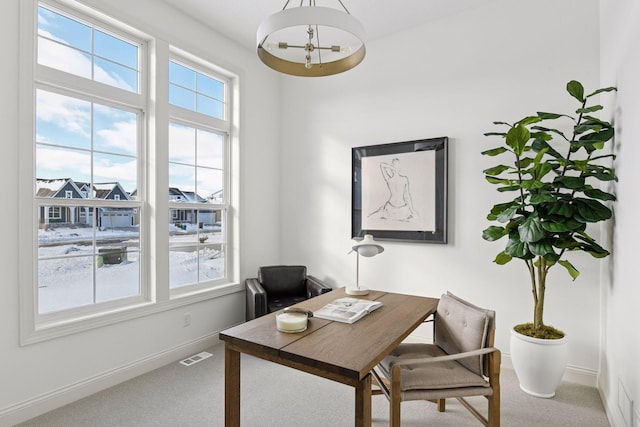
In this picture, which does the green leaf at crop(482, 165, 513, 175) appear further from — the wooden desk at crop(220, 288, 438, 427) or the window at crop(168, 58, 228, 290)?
the window at crop(168, 58, 228, 290)

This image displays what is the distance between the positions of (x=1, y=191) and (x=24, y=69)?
806 mm

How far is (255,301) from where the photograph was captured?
3.39m

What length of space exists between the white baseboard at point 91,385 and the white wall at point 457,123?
1697mm

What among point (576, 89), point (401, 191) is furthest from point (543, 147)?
point (401, 191)

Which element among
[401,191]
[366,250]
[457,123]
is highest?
[457,123]

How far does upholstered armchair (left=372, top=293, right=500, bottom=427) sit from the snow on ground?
2237 mm

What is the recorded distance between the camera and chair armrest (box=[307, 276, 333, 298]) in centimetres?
360

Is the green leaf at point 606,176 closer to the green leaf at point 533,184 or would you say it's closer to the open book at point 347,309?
the green leaf at point 533,184

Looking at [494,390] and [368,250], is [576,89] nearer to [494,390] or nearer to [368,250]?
[368,250]

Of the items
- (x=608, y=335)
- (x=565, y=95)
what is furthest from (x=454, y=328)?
(x=565, y=95)

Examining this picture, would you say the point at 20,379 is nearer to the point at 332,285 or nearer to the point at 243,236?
the point at 243,236

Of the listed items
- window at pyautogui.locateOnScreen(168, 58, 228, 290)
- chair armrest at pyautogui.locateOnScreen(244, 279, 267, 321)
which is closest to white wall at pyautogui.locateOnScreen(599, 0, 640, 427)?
chair armrest at pyautogui.locateOnScreen(244, 279, 267, 321)

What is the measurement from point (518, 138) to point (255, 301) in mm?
2609

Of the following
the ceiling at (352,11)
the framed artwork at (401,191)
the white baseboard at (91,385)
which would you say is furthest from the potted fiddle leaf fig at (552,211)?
the white baseboard at (91,385)
